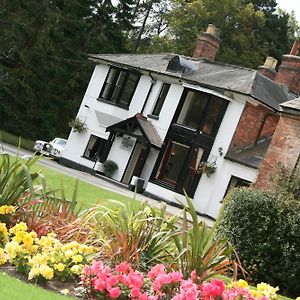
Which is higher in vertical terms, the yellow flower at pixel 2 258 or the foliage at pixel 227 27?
the foliage at pixel 227 27

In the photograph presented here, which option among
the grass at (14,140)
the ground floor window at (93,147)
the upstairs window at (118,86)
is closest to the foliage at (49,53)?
the grass at (14,140)

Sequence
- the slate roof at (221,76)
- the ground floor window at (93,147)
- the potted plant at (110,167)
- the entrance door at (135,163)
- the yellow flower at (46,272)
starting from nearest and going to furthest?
the yellow flower at (46,272) → the slate roof at (221,76) → the entrance door at (135,163) → the potted plant at (110,167) → the ground floor window at (93,147)

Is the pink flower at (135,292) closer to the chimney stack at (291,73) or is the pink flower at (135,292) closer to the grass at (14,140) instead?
the chimney stack at (291,73)

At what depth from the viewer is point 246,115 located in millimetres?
27812

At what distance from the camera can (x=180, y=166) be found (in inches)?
1150

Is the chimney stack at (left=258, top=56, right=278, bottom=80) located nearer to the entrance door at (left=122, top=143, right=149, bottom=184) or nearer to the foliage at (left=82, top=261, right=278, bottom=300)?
the entrance door at (left=122, top=143, right=149, bottom=184)

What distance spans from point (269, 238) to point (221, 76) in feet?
63.1

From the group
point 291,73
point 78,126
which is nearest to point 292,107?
point 291,73

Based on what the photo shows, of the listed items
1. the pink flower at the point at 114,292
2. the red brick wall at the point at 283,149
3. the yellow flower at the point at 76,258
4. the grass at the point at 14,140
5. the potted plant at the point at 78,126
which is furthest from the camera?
the grass at the point at 14,140

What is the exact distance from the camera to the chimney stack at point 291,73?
31906 millimetres

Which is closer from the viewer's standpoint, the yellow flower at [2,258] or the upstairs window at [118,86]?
the yellow flower at [2,258]

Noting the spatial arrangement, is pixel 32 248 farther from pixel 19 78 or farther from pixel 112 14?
pixel 112 14

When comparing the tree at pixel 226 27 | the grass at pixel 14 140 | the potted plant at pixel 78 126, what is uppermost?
the tree at pixel 226 27

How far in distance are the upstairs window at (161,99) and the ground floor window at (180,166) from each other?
2.26 m
